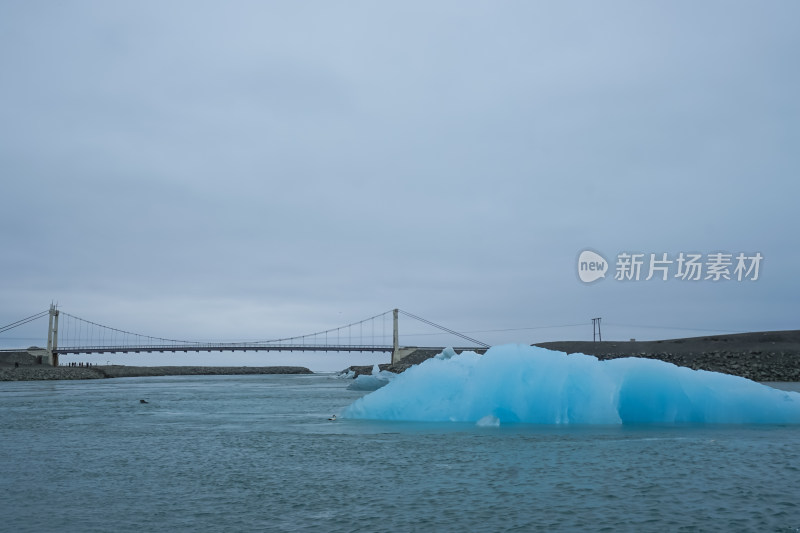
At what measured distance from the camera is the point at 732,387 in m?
18.2

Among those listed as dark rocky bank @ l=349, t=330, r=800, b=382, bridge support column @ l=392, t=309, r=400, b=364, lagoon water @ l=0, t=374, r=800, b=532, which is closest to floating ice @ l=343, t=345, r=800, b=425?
lagoon water @ l=0, t=374, r=800, b=532

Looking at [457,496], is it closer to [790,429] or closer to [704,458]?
[704,458]

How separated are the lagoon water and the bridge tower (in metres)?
89.7

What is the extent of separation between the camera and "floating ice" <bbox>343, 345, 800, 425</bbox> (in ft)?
59.4

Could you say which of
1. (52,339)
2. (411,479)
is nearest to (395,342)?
(52,339)

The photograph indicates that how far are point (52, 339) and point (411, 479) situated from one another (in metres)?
105

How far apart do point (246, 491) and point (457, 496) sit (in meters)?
3.21

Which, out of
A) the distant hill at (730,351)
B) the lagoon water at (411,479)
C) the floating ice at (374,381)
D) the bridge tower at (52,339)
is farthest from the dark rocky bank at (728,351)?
the bridge tower at (52,339)

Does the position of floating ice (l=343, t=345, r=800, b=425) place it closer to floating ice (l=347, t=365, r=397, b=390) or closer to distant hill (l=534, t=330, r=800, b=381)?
floating ice (l=347, t=365, r=397, b=390)

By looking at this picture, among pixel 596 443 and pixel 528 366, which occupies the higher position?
pixel 528 366

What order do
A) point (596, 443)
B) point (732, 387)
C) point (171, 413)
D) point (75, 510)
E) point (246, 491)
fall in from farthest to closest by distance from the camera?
point (171, 413) → point (732, 387) → point (596, 443) → point (246, 491) → point (75, 510)

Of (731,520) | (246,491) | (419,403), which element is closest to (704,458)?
(731,520)

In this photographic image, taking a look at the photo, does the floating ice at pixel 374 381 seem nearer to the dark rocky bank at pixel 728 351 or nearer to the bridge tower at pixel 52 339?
the dark rocky bank at pixel 728 351

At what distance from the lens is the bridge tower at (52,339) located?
97.5m
